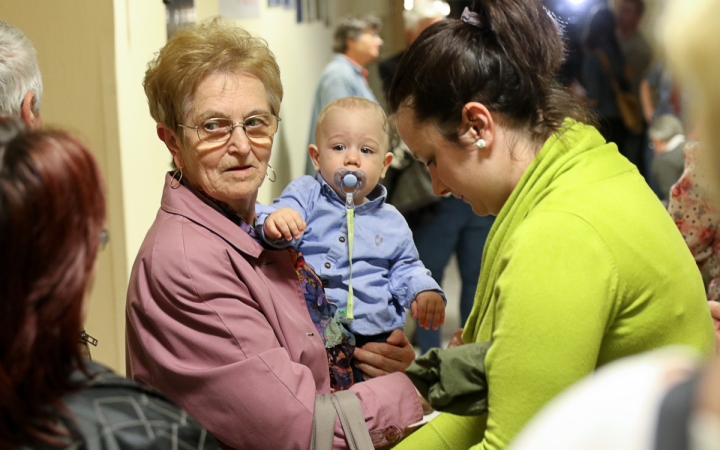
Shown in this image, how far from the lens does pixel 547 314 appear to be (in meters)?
1.28

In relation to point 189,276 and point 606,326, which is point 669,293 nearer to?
point 606,326

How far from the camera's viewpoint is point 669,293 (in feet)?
4.45

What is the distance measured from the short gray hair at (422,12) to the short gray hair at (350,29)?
33 cm

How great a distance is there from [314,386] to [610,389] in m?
1.06

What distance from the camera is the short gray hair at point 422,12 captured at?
4.66 metres

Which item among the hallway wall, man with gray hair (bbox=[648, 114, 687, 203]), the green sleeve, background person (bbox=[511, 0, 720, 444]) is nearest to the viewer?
background person (bbox=[511, 0, 720, 444])

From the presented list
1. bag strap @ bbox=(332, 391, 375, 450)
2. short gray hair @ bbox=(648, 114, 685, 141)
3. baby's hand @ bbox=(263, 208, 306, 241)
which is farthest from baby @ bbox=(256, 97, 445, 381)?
short gray hair @ bbox=(648, 114, 685, 141)

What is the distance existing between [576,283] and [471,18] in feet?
1.91

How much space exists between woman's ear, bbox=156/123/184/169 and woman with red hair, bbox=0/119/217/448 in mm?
796

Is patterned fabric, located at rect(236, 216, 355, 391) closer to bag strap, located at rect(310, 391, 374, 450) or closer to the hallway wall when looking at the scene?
bag strap, located at rect(310, 391, 374, 450)

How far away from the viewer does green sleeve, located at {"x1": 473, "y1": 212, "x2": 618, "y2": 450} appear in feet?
4.19

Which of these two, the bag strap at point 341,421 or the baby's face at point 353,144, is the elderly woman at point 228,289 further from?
the baby's face at point 353,144

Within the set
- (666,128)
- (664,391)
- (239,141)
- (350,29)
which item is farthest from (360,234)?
(350,29)

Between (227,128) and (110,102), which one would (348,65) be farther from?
(227,128)
